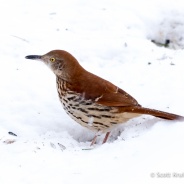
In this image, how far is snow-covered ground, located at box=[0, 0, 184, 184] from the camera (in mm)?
4320

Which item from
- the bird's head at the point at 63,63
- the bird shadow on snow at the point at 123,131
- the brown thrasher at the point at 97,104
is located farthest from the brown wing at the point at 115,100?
the bird's head at the point at 63,63

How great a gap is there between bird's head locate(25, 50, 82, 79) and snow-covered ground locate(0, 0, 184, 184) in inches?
20.1

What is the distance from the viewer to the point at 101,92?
18.0ft

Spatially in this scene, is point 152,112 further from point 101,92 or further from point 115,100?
point 101,92

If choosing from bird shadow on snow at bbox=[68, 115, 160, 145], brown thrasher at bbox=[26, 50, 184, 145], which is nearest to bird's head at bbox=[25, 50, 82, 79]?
brown thrasher at bbox=[26, 50, 184, 145]

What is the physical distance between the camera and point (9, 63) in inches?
269

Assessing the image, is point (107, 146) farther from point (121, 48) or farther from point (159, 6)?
point (159, 6)

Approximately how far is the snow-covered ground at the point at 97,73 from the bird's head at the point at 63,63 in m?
0.51

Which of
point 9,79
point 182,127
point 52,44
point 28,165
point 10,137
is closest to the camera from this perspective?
point 28,165

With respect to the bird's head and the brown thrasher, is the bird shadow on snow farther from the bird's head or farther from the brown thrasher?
the bird's head

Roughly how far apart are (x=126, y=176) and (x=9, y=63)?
10.6 ft

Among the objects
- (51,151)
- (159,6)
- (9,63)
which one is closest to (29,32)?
(9,63)

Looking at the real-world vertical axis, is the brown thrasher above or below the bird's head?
below

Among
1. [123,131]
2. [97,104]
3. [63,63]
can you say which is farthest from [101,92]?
[63,63]
